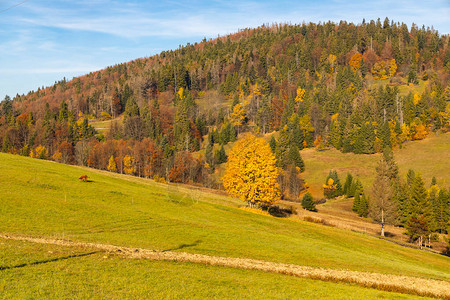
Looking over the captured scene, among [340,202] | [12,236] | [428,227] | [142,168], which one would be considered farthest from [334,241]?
[142,168]

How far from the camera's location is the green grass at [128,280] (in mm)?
15766

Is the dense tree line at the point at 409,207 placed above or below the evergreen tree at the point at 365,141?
below

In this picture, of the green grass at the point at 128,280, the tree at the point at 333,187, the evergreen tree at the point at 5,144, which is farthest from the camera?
the evergreen tree at the point at 5,144

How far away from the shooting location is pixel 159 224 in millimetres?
39500

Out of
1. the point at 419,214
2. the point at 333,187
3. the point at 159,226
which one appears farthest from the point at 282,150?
the point at 159,226

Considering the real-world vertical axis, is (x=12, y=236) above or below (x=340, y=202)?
above

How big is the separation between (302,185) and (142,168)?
234 ft

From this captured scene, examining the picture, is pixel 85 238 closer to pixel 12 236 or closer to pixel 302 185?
pixel 12 236

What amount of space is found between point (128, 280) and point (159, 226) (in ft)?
68.3

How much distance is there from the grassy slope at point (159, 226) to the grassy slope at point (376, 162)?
9645cm

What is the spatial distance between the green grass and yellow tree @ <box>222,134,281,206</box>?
4609 cm

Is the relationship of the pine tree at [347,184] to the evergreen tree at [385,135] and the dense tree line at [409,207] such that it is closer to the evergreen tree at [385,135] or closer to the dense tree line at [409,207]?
the dense tree line at [409,207]

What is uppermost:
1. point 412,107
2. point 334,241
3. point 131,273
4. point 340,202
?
point 412,107

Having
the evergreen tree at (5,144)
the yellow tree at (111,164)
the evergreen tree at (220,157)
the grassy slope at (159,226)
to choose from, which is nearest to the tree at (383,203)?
the grassy slope at (159,226)
